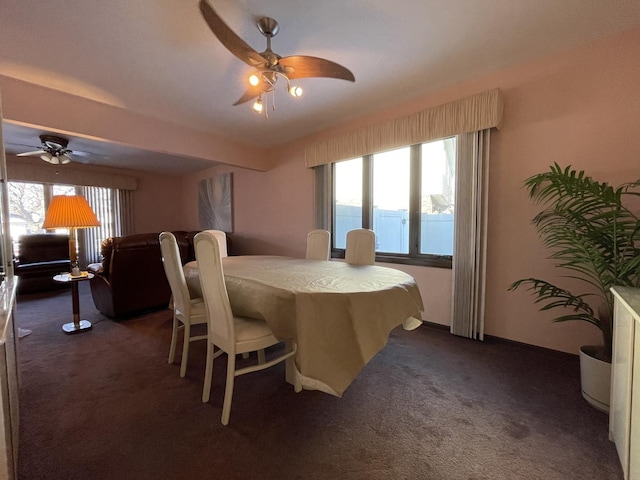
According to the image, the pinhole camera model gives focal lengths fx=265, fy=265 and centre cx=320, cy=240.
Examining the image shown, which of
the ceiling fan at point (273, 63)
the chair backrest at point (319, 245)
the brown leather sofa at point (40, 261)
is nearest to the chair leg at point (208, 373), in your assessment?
the chair backrest at point (319, 245)

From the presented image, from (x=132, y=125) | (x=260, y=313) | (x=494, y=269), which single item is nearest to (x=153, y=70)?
(x=132, y=125)

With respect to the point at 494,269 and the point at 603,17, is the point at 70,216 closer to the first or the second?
the point at 494,269

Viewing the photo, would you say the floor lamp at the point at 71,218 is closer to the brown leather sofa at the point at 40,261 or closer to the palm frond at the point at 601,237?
the brown leather sofa at the point at 40,261

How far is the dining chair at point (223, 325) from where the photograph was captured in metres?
1.48

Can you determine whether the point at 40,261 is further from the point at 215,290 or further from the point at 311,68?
the point at 311,68

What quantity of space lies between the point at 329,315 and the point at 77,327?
3.03m

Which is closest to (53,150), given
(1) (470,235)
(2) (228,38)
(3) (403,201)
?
(2) (228,38)

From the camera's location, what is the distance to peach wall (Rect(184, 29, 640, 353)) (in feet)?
6.41

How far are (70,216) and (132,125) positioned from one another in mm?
1269

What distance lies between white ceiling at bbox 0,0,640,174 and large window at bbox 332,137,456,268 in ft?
2.30

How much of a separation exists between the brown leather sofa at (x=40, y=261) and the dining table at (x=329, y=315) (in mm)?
4913

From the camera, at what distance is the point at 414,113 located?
9.32 ft

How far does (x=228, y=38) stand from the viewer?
152 cm

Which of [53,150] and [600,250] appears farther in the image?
[53,150]
